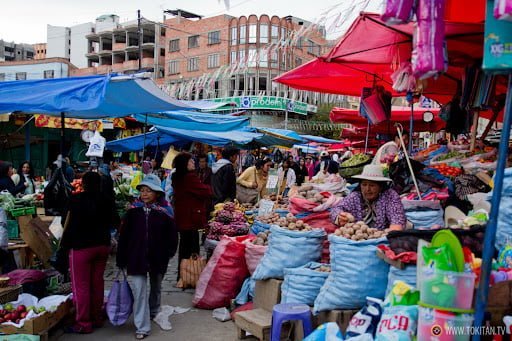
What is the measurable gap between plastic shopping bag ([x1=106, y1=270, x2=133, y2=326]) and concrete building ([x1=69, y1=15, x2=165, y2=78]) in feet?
183

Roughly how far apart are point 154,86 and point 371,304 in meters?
3.79

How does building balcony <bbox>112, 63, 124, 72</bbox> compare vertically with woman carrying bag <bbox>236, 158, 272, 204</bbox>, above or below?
above

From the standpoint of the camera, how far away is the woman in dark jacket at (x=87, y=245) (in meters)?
5.43

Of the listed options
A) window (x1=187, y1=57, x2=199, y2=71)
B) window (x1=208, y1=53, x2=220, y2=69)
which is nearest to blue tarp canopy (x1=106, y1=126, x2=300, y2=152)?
window (x1=208, y1=53, x2=220, y2=69)

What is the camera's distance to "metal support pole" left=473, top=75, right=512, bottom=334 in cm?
265

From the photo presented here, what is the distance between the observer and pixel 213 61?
56156 millimetres

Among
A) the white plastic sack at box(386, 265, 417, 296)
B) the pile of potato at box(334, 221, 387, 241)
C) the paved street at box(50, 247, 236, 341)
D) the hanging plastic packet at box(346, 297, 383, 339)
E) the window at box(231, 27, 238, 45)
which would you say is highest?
the window at box(231, 27, 238, 45)

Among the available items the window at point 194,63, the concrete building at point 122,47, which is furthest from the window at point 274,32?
the concrete building at point 122,47

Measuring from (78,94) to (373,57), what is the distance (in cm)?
368

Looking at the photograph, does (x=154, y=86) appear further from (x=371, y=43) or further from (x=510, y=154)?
(x=510, y=154)

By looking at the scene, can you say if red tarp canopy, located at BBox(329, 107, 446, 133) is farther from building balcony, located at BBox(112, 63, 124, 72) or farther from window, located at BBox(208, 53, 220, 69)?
building balcony, located at BBox(112, 63, 124, 72)

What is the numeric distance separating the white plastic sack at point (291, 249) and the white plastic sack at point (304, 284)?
269mm

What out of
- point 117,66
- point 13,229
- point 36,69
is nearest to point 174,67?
point 117,66

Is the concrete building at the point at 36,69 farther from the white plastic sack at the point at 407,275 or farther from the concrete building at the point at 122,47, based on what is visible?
the white plastic sack at the point at 407,275
